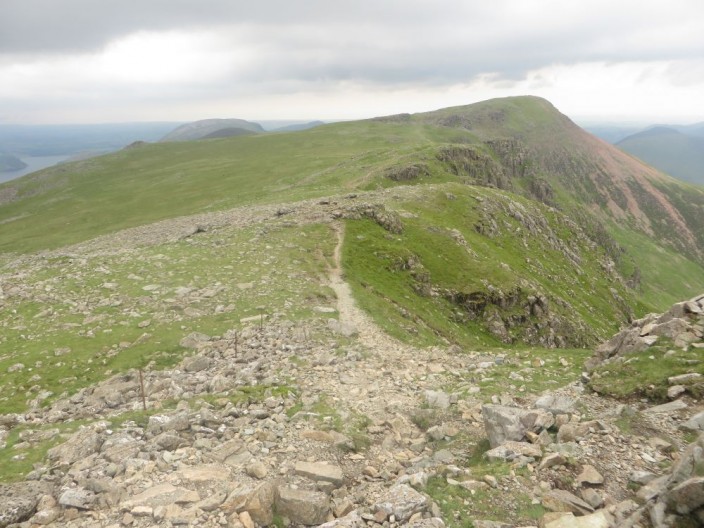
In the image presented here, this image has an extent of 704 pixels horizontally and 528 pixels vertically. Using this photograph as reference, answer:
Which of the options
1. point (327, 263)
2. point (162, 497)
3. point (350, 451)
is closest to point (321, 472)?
point (350, 451)

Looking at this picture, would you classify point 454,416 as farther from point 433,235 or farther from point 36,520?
point 433,235

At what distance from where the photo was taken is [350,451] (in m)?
14.8

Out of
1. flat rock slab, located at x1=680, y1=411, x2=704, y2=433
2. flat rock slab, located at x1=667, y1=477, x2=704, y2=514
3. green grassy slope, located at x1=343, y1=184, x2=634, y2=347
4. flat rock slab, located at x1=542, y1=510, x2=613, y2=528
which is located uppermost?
flat rock slab, located at x1=667, y1=477, x2=704, y2=514

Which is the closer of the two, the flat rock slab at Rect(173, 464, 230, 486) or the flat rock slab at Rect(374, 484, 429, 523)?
the flat rock slab at Rect(374, 484, 429, 523)

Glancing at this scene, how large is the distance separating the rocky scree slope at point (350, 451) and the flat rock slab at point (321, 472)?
1.7 inches

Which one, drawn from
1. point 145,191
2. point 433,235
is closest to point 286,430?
point 433,235

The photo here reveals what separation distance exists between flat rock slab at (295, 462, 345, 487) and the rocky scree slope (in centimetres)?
4

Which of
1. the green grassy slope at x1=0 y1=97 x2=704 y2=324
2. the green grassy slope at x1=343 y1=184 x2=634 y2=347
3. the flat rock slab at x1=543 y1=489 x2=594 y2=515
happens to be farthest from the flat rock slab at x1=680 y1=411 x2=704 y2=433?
the green grassy slope at x1=0 y1=97 x2=704 y2=324

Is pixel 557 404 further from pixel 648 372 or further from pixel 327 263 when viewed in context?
pixel 327 263

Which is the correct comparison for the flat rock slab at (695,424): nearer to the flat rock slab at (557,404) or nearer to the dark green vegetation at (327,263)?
the flat rock slab at (557,404)

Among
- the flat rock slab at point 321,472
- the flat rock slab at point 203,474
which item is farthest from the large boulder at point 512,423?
the flat rock slab at point 203,474

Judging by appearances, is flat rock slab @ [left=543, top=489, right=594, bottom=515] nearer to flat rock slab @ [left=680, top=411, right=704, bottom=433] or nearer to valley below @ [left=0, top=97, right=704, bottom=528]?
valley below @ [left=0, top=97, right=704, bottom=528]

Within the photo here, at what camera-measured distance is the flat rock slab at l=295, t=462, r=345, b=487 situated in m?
12.8

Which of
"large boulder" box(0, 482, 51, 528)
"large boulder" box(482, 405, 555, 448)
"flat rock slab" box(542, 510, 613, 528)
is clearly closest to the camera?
"flat rock slab" box(542, 510, 613, 528)
